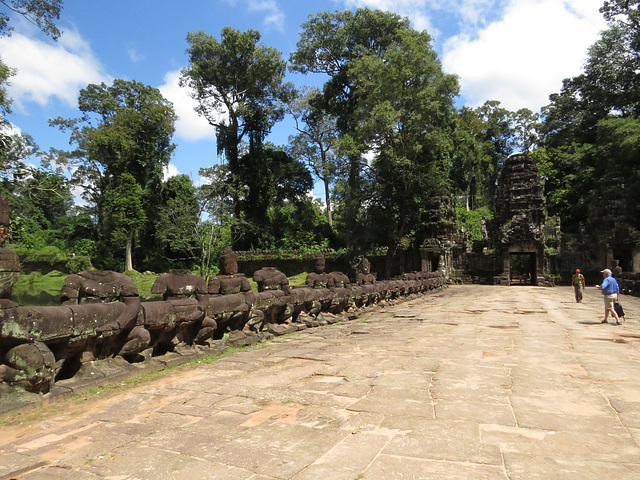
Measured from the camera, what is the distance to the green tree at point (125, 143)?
33.4m

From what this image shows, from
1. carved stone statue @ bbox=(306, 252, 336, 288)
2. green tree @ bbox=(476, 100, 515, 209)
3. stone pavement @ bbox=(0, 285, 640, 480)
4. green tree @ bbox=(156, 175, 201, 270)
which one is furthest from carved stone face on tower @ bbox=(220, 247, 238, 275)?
green tree @ bbox=(476, 100, 515, 209)

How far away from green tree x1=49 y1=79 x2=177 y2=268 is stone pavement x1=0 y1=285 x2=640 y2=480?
32413 millimetres

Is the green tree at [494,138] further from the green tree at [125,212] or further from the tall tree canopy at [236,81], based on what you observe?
the green tree at [125,212]

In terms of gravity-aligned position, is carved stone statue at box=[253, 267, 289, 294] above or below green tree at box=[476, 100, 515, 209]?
below

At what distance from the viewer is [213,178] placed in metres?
33.6

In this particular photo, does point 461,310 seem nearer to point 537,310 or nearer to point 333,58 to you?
point 537,310

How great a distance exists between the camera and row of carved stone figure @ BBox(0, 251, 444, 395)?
3385mm

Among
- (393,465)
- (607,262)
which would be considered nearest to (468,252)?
(607,262)

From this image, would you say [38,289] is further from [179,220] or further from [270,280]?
[270,280]

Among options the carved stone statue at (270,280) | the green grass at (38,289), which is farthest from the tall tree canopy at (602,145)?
the green grass at (38,289)

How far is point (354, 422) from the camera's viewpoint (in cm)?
315

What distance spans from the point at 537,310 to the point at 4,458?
12.4 meters

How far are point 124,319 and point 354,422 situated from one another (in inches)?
107

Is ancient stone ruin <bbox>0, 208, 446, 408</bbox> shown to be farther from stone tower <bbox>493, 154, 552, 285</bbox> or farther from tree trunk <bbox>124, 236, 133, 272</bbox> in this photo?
tree trunk <bbox>124, 236, 133, 272</bbox>
